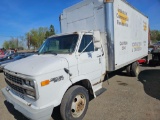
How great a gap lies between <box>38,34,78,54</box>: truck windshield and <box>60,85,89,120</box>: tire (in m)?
1.08

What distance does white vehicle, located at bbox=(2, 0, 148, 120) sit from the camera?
300 cm

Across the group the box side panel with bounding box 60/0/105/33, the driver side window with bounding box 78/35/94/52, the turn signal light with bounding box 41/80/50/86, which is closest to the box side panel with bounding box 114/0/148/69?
the box side panel with bounding box 60/0/105/33

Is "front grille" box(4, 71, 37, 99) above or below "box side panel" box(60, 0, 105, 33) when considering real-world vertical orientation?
below

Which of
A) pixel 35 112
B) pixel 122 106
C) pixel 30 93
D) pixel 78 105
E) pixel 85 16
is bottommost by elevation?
pixel 122 106

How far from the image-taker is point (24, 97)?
10.6 ft

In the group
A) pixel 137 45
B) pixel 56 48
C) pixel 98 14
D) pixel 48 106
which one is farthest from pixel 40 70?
pixel 137 45

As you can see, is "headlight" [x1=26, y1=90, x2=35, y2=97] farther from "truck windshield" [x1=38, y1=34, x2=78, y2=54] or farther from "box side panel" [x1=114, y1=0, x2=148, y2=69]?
"box side panel" [x1=114, y1=0, x2=148, y2=69]

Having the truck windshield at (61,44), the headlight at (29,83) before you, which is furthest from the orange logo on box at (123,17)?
the headlight at (29,83)

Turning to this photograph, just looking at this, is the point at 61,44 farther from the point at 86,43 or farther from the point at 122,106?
the point at 122,106

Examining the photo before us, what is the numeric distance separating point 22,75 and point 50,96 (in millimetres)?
761

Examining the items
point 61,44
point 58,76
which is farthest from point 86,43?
point 58,76

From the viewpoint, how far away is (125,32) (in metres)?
6.18

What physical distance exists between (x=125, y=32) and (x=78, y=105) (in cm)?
396

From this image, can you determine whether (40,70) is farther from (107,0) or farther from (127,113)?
(107,0)
